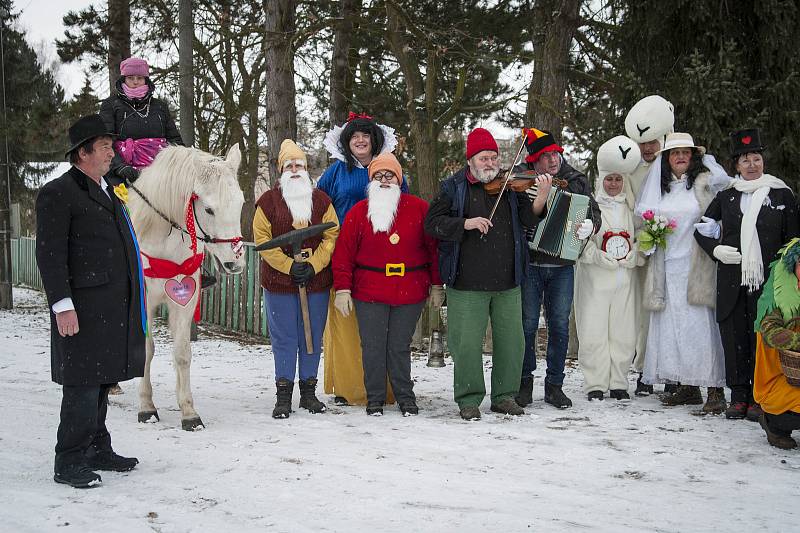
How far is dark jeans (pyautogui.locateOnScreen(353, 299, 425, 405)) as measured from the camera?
601cm

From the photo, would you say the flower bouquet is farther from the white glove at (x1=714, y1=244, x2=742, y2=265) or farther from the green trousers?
the green trousers

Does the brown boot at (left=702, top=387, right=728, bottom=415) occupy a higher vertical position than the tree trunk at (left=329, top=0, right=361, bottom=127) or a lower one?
lower

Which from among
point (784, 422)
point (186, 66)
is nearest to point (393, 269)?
point (784, 422)

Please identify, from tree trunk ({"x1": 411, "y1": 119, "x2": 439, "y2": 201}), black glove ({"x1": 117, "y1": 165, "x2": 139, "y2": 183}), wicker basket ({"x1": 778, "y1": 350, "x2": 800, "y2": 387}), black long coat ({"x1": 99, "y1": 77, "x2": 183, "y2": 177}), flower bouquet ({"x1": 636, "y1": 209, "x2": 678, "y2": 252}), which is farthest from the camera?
tree trunk ({"x1": 411, "y1": 119, "x2": 439, "y2": 201})

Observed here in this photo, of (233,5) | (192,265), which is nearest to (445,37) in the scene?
(233,5)

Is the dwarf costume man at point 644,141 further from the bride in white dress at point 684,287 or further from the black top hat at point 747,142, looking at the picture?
the black top hat at point 747,142

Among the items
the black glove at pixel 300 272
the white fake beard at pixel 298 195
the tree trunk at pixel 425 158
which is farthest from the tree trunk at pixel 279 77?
the black glove at pixel 300 272

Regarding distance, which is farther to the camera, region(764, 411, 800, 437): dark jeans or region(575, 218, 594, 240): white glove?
region(575, 218, 594, 240): white glove

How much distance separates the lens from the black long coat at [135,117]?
649cm

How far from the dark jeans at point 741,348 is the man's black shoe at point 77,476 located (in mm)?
4573

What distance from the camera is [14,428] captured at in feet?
17.5

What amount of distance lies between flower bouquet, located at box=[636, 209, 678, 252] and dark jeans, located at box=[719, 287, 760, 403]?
29.6 inches

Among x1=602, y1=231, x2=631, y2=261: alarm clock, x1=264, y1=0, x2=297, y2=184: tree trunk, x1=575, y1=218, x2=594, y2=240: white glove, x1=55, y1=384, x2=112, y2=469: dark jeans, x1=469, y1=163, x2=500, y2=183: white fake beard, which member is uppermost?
x1=264, y1=0, x2=297, y2=184: tree trunk

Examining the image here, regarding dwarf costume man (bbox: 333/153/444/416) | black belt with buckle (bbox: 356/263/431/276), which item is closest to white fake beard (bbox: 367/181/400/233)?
dwarf costume man (bbox: 333/153/444/416)
